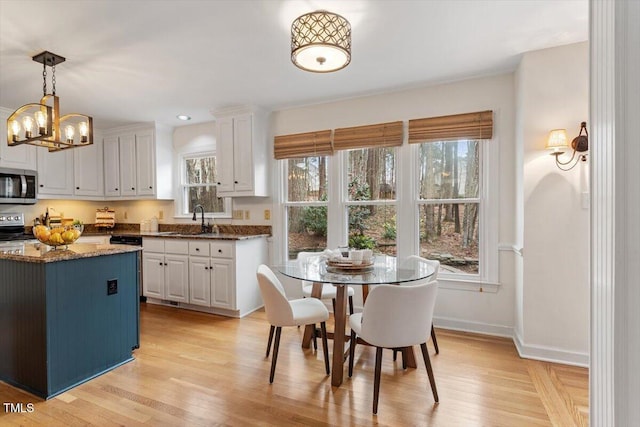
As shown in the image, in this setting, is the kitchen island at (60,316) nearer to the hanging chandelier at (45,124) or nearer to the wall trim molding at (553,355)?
the hanging chandelier at (45,124)

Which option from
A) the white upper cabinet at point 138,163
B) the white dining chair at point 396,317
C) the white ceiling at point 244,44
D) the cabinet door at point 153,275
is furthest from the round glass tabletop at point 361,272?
the white upper cabinet at point 138,163

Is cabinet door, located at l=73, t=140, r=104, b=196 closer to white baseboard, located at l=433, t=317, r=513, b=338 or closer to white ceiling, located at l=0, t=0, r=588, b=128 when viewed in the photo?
white ceiling, located at l=0, t=0, r=588, b=128

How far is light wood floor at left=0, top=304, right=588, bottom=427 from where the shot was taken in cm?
191

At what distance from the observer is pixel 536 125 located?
2645 millimetres

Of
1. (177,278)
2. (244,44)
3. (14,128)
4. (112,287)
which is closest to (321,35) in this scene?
(244,44)

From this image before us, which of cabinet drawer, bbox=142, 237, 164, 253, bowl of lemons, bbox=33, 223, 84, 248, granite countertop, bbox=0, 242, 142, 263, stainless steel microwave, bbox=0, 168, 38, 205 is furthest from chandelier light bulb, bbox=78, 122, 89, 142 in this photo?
stainless steel microwave, bbox=0, 168, 38, 205

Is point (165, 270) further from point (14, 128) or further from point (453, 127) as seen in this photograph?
point (453, 127)

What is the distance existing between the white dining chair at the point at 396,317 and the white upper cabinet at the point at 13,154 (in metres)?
4.44

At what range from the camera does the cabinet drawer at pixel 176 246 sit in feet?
12.9

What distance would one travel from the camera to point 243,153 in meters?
3.98

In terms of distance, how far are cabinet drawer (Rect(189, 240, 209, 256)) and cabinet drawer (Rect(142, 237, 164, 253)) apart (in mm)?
460

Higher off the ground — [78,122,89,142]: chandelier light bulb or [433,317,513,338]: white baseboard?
[78,122,89,142]: chandelier light bulb

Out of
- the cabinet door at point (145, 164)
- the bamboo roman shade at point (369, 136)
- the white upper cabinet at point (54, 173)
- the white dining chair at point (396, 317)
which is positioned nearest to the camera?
the white dining chair at point (396, 317)

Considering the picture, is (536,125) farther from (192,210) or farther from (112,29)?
(192,210)
